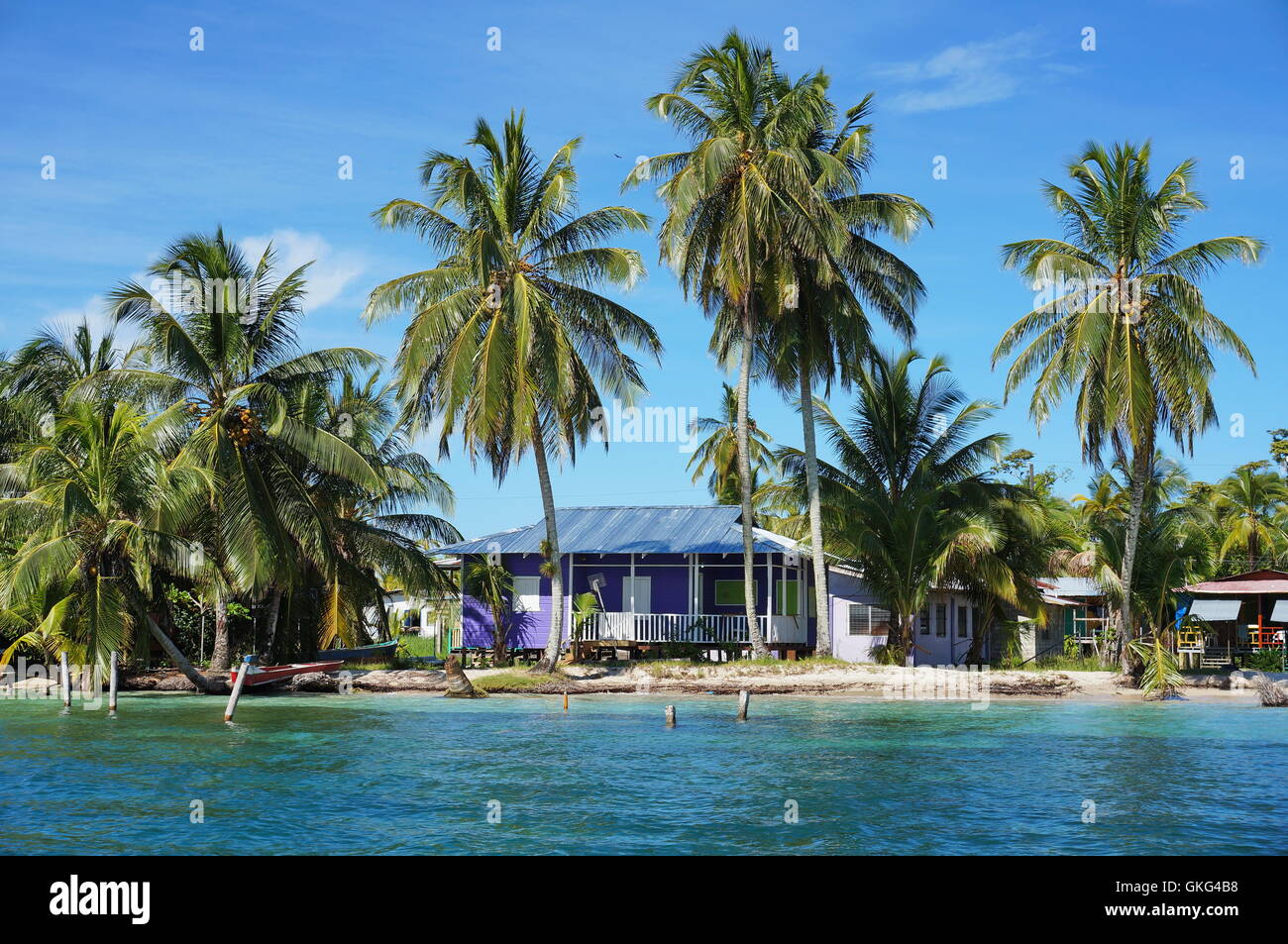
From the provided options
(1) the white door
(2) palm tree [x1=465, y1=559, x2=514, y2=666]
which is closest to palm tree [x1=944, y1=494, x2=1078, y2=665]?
(1) the white door

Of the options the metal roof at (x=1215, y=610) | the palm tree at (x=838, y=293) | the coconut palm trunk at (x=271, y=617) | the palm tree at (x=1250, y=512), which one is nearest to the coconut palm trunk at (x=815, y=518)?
the palm tree at (x=838, y=293)

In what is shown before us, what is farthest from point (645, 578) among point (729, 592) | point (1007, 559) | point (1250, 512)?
point (1250, 512)

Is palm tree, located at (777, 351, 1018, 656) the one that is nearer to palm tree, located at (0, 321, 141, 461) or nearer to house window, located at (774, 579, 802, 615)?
house window, located at (774, 579, 802, 615)

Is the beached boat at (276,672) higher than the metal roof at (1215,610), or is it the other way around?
the metal roof at (1215,610)

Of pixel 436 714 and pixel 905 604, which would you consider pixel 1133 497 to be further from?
pixel 436 714

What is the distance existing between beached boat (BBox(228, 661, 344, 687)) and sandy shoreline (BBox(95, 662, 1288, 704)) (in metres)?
0.36

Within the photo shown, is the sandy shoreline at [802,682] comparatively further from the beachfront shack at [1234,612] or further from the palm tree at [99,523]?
the palm tree at [99,523]

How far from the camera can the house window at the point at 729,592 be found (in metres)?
34.2

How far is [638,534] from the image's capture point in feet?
113

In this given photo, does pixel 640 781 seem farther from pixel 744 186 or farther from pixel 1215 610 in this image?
pixel 1215 610

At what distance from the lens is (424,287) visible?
2881 centimetres

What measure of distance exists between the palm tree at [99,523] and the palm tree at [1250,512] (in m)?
34.9

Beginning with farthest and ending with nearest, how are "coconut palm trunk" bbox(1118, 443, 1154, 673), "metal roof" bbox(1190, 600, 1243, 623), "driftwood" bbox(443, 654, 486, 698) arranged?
"metal roof" bbox(1190, 600, 1243, 623)
"coconut palm trunk" bbox(1118, 443, 1154, 673)
"driftwood" bbox(443, 654, 486, 698)

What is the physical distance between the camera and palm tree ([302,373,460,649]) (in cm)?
2922
